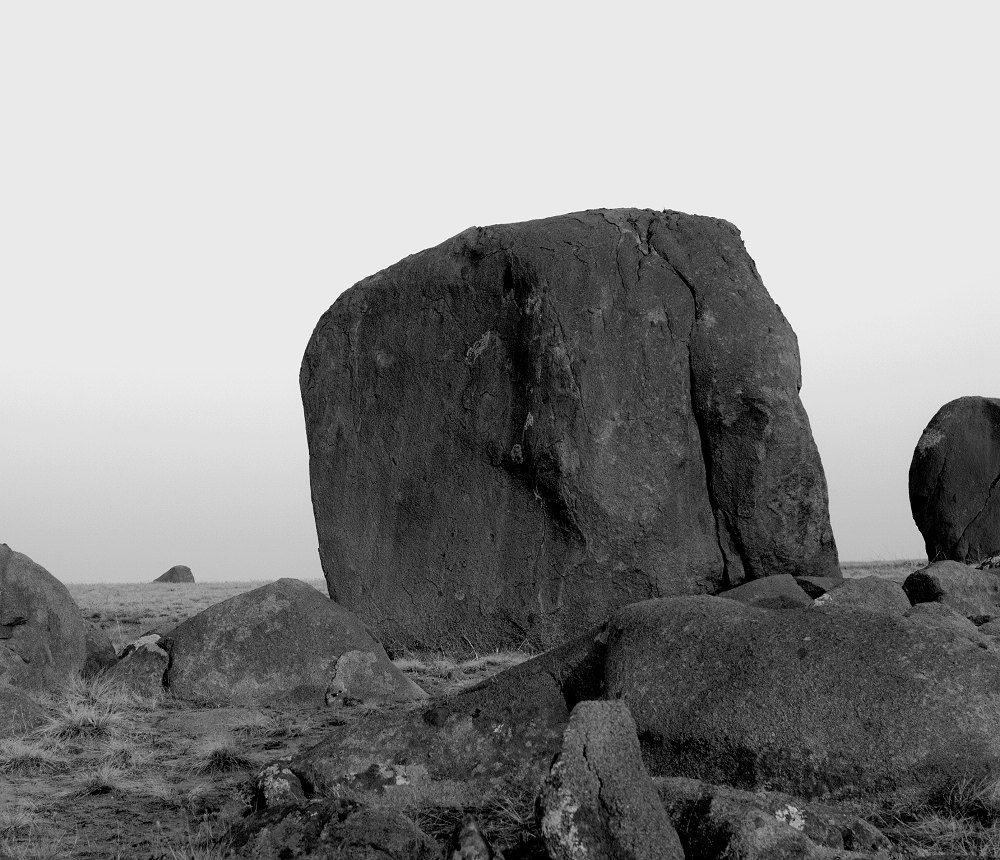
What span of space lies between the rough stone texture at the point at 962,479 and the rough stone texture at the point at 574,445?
21.4ft

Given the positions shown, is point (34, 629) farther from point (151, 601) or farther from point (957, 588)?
point (151, 601)

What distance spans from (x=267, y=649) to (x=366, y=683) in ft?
3.38

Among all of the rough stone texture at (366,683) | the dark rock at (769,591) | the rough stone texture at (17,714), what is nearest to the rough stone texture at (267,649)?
the rough stone texture at (366,683)

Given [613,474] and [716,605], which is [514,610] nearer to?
[613,474]

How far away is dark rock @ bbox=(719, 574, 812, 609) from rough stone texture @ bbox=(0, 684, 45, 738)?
6.61 m

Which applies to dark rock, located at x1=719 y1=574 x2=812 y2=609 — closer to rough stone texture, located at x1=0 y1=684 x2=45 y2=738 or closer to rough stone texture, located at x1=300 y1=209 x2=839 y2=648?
rough stone texture, located at x1=300 y1=209 x2=839 y2=648

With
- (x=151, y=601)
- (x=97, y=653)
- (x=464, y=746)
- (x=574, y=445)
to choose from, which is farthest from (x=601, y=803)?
(x=151, y=601)

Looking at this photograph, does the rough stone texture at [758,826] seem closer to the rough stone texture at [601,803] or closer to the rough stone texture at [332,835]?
the rough stone texture at [601,803]

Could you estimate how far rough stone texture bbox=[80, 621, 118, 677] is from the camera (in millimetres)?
10574

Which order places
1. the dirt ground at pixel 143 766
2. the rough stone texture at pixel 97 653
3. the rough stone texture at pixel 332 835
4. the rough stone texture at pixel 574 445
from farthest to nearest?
the rough stone texture at pixel 574 445 < the rough stone texture at pixel 97 653 < the dirt ground at pixel 143 766 < the rough stone texture at pixel 332 835

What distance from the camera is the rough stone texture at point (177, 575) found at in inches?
1366

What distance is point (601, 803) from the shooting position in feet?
12.4

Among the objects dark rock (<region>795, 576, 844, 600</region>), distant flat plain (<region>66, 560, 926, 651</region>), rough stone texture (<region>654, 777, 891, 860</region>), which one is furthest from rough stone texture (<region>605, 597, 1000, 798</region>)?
distant flat plain (<region>66, 560, 926, 651</region>)

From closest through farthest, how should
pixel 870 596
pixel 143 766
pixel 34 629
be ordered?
1. pixel 143 766
2. pixel 870 596
3. pixel 34 629
